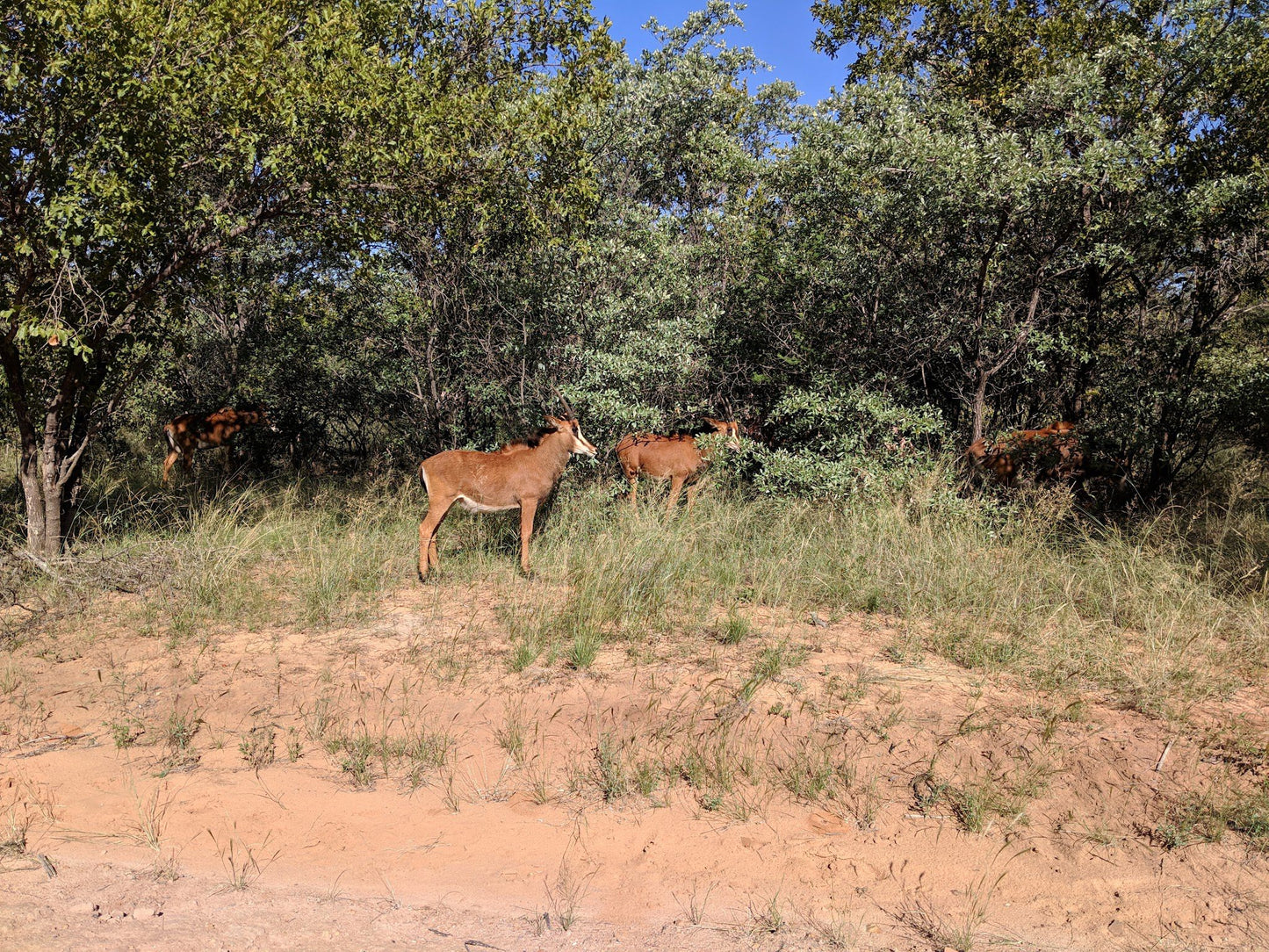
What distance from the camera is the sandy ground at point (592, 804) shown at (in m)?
4.04

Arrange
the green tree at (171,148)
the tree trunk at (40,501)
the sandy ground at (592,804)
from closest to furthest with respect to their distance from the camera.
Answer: the sandy ground at (592,804), the green tree at (171,148), the tree trunk at (40,501)

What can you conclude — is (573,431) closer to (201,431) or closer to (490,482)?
(490,482)

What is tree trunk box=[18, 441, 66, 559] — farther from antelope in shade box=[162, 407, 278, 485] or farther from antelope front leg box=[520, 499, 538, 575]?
antelope in shade box=[162, 407, 278, 485]

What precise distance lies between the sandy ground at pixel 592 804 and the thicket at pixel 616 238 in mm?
3266

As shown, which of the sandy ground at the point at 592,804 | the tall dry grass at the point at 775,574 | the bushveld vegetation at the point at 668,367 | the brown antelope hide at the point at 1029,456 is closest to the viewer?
the sandy ground at the point at 592,804

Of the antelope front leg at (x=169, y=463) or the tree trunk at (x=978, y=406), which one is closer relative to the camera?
the tree trunk at (x=978, y=406)

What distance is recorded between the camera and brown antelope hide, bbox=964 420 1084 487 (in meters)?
9.96

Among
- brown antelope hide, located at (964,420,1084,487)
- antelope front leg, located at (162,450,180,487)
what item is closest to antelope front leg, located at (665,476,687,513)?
brown antelope hide, located at (964,420,1084,487)

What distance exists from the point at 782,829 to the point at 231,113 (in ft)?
22.4

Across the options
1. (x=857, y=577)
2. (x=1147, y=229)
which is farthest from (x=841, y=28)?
(x=857, y=577)

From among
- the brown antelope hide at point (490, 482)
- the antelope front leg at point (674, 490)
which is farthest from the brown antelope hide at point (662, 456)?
the brown antelope hide at point (490, 482)

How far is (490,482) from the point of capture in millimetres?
8188

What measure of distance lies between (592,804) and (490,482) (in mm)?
3857

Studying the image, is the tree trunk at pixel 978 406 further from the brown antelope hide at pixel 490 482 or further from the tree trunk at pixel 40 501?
the tree trunk at pixel 40 501
